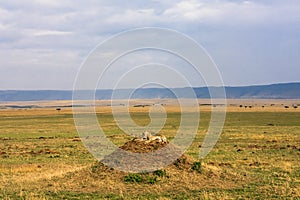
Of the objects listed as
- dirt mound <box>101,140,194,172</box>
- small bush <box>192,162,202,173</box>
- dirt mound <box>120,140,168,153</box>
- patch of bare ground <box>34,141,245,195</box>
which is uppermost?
dirt mound <box>120,140,168,153</box>

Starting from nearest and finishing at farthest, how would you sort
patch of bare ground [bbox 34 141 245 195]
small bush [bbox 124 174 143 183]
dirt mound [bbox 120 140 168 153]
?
patch of bare ground [bbox 34 141 245 195], small bush [bbox 124 174 143 183], dirt mound [bbox 120 140 168 153]

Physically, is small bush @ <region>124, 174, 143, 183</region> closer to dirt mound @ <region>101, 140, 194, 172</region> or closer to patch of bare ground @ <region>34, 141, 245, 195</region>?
patch of bare ground @ <region>34, 141, 245, 195</region>

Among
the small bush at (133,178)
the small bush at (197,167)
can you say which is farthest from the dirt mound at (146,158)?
the small bush at (133,178)

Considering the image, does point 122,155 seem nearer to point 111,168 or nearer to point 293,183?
point 111,168

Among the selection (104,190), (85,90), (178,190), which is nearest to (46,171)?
(85,90)

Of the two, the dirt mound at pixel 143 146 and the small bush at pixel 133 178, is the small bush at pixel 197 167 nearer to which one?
the dirt mound at pixel 143 146

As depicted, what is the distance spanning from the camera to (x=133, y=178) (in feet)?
59.3

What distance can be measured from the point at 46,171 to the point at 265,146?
Result: 20056mm

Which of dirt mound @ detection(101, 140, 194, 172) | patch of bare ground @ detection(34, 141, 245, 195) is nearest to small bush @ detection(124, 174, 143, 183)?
patch of bare ground @ detection(34, 141, 245, 195)

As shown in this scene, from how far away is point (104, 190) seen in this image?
673 inches

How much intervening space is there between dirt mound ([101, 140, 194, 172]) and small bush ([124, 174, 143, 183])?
620mm

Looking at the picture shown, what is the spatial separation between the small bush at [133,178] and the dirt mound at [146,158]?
620mm

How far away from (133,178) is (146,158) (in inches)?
62.6

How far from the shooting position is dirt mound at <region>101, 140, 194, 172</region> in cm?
1917
